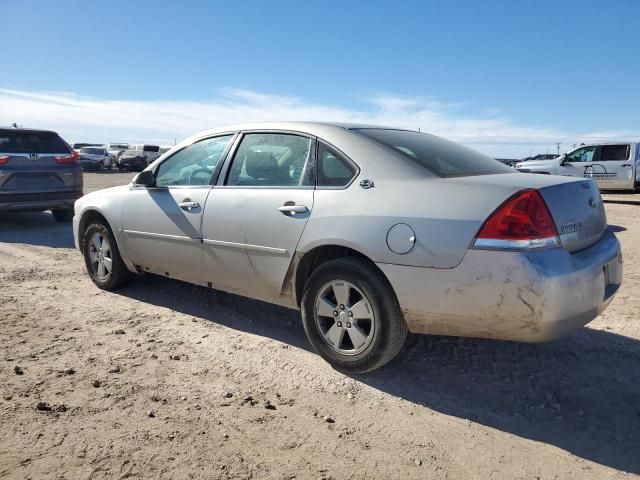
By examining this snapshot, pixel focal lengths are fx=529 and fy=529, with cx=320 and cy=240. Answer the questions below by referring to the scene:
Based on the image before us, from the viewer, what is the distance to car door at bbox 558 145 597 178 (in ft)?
54.6

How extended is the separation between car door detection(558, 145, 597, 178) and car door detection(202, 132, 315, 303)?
49.7ft

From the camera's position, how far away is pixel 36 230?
9.01 m

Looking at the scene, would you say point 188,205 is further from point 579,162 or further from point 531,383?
point 579,162

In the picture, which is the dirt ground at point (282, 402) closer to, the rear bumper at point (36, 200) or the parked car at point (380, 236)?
the parked car at point (380, 236)

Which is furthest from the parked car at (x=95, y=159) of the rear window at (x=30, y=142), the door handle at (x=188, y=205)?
the door handle at (x=188, y=205)

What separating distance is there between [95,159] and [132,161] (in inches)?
92.6

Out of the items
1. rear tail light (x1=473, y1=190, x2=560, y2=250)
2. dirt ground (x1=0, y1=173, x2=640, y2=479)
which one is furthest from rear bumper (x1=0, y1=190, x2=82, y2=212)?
rear tail light (x1=473, y1=190, x2=560, y2=250)

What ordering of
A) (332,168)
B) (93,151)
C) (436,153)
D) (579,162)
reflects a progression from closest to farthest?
1. (332,168)
2. (436,153)
3. (579,162)
4. (93,151)

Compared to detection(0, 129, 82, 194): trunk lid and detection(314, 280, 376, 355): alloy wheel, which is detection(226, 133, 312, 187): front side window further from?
detection(0, 129, 82, 194): trunk lid

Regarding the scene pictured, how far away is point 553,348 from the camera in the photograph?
12.5ft

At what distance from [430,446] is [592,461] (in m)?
0.75

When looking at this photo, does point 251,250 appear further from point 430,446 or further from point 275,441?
point 430,446

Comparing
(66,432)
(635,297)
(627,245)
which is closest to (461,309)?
(66,432)

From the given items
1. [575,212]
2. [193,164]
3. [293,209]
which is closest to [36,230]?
A: [193,164]
